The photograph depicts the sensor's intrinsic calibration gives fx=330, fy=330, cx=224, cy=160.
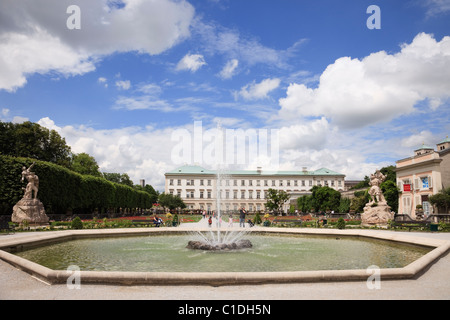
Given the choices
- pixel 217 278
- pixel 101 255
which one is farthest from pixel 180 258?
pixel 217 278

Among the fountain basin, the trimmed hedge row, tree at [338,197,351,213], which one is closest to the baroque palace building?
tree at [338,197,351,213]

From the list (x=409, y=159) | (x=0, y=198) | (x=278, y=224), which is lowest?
(x=278, y=224)

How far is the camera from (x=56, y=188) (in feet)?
102

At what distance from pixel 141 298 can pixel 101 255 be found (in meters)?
6.13

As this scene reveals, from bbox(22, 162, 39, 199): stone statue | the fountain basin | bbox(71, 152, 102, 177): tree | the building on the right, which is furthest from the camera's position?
bbox(71, 152, 102, 177): tree

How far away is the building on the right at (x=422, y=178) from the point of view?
37500 millimetres

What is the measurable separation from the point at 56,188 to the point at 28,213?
33.2 ft

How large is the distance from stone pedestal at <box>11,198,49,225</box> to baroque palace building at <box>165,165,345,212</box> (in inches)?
2627

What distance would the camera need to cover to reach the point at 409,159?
43.1 metres

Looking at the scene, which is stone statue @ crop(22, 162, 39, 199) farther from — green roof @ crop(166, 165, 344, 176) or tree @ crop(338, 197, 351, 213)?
green roof @ crop(166, 165, 344, 176)

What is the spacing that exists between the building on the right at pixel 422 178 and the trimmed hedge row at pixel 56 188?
117 ft

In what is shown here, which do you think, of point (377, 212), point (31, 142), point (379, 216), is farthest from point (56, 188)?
point (379, 216)

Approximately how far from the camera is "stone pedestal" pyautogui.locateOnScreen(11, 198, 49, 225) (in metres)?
21.3
